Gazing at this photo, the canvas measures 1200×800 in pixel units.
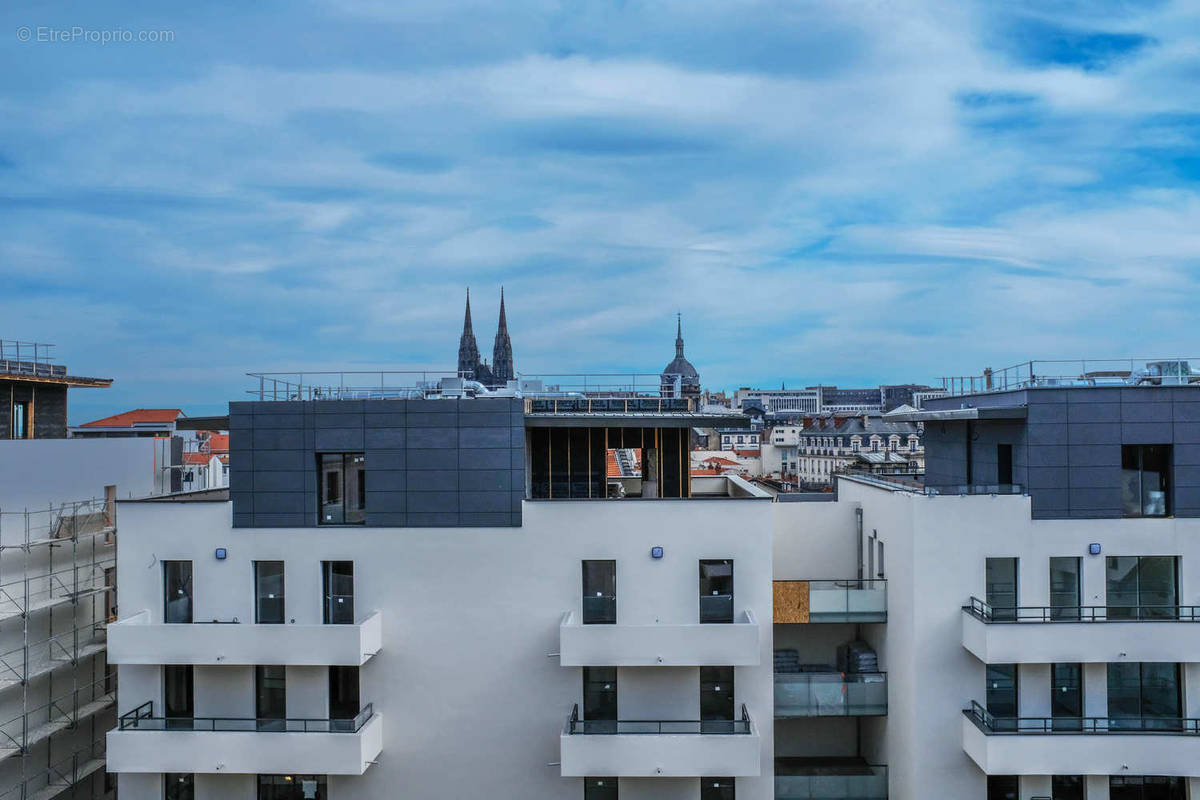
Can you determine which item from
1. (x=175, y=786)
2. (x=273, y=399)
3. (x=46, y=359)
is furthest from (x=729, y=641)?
(x=46, y=359)

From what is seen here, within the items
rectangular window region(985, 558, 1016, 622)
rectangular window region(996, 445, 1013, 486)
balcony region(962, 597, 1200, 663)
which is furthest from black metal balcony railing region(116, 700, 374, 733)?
rectangular window region(996, 445, 1013, 486)

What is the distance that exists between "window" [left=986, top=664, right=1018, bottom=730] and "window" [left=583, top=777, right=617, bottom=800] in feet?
27.3

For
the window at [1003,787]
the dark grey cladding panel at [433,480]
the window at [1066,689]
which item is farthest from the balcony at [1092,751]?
the dark grey cladding panel at [433,480]

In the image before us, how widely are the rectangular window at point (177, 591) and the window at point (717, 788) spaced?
11.9 m

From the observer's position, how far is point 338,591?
1761cm

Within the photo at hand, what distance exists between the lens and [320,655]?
16.4 meters

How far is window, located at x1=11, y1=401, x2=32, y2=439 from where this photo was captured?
76.4 ft

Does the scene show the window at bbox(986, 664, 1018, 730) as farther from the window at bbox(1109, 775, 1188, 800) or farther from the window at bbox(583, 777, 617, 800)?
the window at bbox(583, 777, 617, 800)

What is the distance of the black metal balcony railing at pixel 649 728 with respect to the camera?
16.5 m

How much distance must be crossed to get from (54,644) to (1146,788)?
24947 millimetres

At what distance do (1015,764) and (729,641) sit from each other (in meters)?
6.24

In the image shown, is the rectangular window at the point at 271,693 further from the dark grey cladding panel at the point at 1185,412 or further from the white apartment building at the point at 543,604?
the dark grey cladding panel at the point at 1185,412

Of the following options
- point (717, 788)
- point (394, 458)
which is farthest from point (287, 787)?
point (717, 788)

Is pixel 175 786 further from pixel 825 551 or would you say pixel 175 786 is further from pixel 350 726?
pixel 825 551
